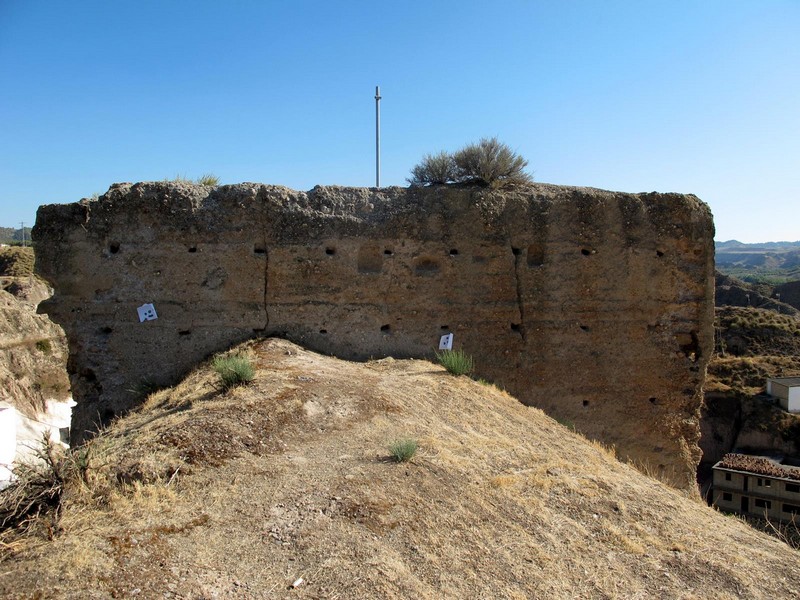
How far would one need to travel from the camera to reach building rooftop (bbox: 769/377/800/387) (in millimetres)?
22783

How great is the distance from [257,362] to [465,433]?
2415 mm

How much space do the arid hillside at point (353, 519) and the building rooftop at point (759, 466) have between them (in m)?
15.4

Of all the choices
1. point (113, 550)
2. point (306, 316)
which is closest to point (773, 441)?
point (306, 316)

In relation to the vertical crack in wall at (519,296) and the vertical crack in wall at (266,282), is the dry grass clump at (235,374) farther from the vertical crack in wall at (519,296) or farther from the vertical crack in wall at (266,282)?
the vertical crack in wall at (519,296)

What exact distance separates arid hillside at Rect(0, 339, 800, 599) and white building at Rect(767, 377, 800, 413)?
20.9m

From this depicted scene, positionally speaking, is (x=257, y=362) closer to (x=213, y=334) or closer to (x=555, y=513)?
(x=213, y=334)

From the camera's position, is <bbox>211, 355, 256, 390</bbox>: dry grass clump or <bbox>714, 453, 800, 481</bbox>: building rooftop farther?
<bbox>714, 453, 800, 481</bbox>: building rooftop

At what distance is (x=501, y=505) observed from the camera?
4.27 m

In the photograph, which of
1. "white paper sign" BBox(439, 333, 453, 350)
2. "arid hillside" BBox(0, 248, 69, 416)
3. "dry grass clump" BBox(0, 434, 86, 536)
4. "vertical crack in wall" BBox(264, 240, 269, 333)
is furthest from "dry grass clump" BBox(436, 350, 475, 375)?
"arid hillside" BBox(0, 248, 69, 416)

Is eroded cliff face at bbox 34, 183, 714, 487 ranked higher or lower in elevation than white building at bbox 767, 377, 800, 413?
higher

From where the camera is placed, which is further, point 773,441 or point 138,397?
point 773,441

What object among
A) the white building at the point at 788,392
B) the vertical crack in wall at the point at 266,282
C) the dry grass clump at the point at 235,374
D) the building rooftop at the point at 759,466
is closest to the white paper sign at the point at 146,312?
the vertical crack in wall at the point at 266,282

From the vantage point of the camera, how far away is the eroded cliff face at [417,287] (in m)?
7.36

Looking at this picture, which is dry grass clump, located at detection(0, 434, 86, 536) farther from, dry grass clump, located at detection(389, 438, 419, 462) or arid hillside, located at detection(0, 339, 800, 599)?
dry grass clump, located at detection(389, 438, 419, 462)
